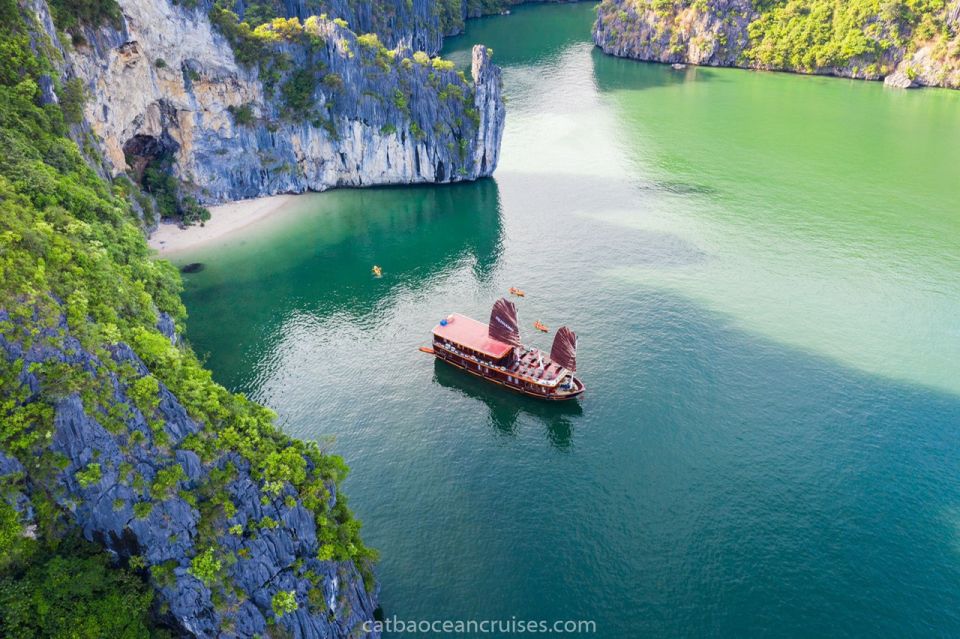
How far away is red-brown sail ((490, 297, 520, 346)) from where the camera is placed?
5319cm

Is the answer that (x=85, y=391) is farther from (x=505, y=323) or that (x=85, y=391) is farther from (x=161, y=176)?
(x=161, y=176)

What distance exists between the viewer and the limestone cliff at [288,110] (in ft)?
224

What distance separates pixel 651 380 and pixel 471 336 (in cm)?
1638

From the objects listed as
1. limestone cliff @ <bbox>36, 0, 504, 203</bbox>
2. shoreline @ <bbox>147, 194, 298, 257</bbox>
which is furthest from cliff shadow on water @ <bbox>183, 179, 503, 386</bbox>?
limestone cliff @ <bbox>36, 0, 504, 203</bbox>

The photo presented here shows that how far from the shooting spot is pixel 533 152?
343 feet

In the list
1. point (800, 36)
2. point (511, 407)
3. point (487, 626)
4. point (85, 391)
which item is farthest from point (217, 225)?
point (800, 36)

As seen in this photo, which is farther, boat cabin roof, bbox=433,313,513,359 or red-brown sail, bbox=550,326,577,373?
boat cabin roof, bbox=433,313,513,359

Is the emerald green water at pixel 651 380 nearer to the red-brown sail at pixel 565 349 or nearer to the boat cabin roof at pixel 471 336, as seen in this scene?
the boat cabin roof at pixel 471 336

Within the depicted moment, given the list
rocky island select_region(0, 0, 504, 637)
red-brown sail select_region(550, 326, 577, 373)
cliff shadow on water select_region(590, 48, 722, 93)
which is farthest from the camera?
cliff shadow on water select_region(590, 48, 722, 93)

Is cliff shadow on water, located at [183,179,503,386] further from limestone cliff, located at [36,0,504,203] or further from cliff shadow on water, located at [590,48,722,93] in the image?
cliff shadow on water, located at [590,48,722,93]

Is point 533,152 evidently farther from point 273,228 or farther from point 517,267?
point 273,228

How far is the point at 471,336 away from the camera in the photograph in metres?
55.5

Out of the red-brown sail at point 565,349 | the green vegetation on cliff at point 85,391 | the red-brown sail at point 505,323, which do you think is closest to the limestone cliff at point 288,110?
the green vegetation on cliff at point 85,391

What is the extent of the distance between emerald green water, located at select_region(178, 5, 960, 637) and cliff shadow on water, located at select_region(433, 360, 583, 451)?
296 mm
